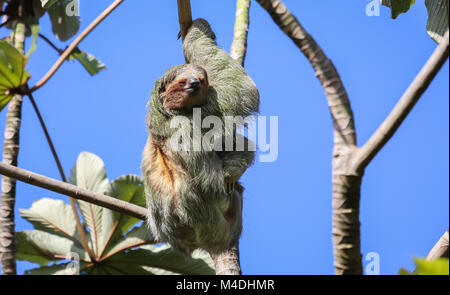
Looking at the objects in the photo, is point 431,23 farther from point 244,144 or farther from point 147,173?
point 147,173

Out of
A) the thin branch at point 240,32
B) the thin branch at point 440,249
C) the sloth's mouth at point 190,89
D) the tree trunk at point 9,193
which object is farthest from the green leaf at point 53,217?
the thin branch at point 440,249

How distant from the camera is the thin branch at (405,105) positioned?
110 inches

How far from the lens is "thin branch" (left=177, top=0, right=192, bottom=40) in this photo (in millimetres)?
5586

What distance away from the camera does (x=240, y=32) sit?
23.5 ft

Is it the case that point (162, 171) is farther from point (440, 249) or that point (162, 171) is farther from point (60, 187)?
point (440, 249)

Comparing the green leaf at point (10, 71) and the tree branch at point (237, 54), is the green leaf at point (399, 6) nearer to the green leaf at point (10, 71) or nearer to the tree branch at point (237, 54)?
the tree branch at point (237, 54)

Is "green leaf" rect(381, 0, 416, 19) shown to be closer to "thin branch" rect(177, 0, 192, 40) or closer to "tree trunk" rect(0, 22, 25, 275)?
"thin branch" rect(177, 0, 192, 40)

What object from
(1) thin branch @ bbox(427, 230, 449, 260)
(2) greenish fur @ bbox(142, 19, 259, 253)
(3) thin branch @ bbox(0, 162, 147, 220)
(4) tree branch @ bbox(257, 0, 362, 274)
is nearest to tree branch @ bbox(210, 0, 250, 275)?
(2) greenish fur @ bbox(142, 19, 259, 253)

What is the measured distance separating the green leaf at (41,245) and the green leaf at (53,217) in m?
0.11

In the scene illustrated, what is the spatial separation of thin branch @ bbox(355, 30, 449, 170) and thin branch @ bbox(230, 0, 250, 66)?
3.99 meters

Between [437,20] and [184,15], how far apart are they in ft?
8.82
